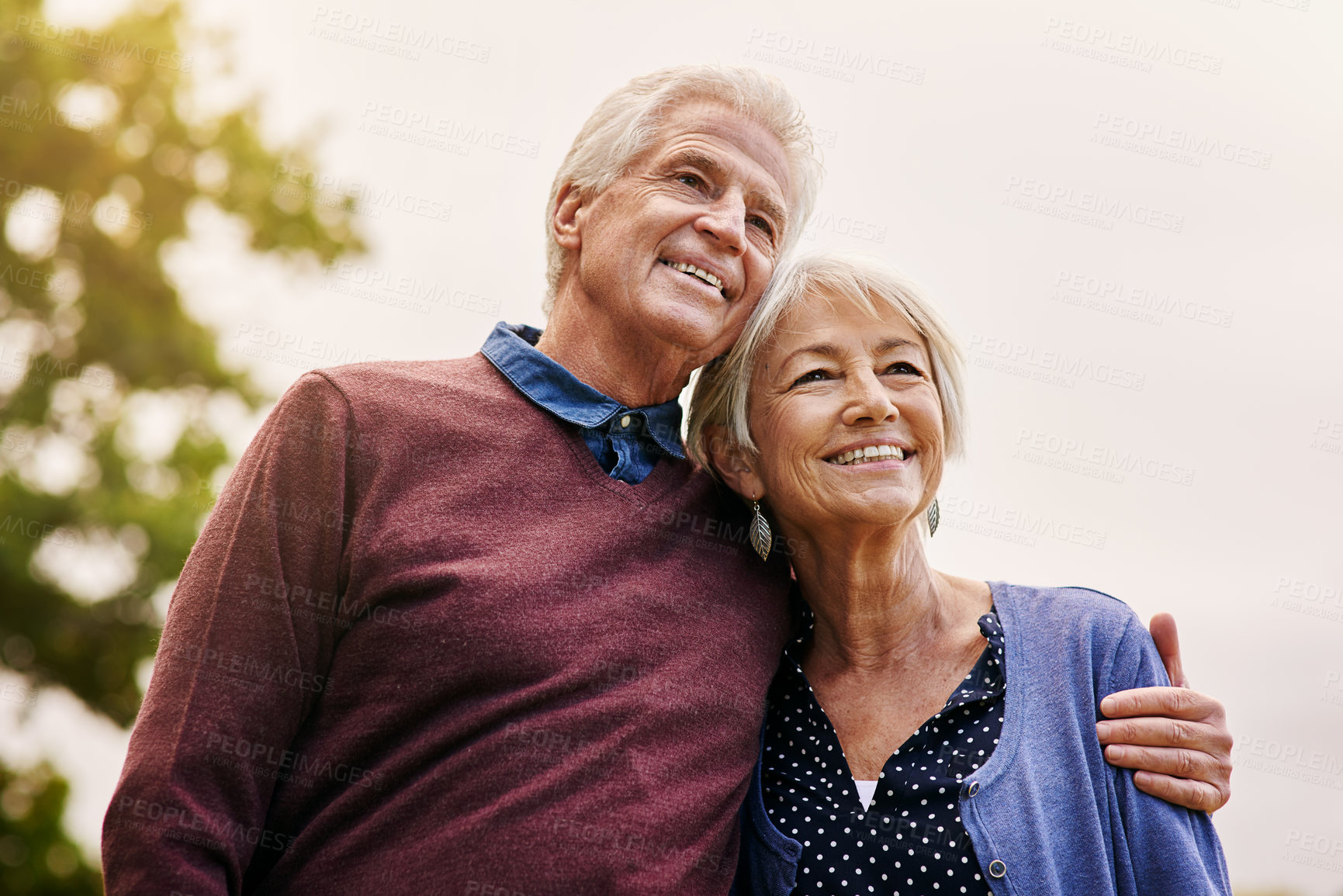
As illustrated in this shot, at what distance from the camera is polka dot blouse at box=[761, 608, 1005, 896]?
6.77 ft

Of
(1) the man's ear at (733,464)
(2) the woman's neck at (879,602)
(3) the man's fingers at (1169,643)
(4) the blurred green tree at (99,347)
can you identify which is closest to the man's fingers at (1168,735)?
(3) the man's fingers at (1169,643)

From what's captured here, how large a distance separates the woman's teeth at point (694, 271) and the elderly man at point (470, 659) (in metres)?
0.02

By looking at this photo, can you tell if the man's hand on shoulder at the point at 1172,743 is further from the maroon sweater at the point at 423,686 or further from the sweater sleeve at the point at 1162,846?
the maroon sweater at the point at 423,686

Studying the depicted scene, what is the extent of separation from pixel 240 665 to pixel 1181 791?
5.84ft

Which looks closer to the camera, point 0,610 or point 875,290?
point 875,290

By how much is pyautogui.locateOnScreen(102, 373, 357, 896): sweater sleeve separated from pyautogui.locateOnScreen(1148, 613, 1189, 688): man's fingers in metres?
1.77

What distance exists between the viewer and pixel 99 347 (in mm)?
6887

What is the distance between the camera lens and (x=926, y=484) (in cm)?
244

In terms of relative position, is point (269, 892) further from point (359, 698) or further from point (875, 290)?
point (875, 290)

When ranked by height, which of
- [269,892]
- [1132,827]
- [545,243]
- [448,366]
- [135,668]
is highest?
[545,243]

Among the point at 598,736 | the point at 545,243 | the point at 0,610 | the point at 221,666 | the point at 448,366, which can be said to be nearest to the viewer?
the point at 221,666

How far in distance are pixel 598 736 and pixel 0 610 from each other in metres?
5.87

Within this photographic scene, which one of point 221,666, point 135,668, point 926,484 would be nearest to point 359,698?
point 221,666

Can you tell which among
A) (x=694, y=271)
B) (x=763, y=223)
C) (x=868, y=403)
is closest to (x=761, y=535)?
(x=868, y=403)
